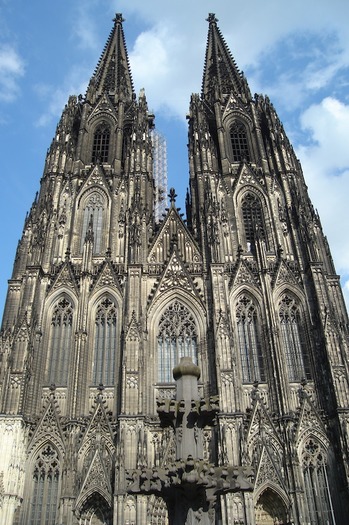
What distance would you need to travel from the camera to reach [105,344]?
24.9 m

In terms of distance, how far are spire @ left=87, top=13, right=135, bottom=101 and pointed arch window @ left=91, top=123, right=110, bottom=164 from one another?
3.22m

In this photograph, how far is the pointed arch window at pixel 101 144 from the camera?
1292 inches

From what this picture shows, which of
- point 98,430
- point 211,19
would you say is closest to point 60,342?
point 98,430

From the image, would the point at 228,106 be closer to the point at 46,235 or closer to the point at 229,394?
the point at 46,235

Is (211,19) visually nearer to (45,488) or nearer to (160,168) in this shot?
(160,168)

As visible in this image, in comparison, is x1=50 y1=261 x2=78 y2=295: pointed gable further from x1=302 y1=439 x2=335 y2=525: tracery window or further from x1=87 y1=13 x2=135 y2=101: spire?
x1=87 y1=13 x2=135 y2=101: spire

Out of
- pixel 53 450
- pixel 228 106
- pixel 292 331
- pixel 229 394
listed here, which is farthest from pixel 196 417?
pixel 228 106

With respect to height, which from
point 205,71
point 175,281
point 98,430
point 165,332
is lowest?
point 98,430

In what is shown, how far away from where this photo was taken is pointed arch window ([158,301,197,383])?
80.5 ft

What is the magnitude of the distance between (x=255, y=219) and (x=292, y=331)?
23.4 ft

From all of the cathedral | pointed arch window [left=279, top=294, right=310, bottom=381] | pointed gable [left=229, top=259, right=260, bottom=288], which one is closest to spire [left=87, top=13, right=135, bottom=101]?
the cathedral

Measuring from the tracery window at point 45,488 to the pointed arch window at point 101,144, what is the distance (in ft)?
57.9

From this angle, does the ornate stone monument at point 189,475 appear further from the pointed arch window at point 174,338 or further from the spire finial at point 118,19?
the spire finial at point 118,19

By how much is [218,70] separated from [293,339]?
23352 millimetres
